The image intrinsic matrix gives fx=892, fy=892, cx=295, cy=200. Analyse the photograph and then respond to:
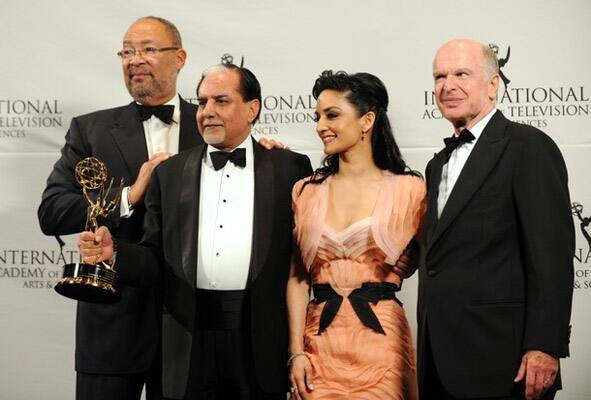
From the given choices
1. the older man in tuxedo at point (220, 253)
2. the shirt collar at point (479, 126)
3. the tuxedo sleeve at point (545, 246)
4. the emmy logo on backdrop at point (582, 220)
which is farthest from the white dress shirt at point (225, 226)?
the emmy logo on backdrop at point (582, 220)

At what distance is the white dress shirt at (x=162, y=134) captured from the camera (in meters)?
3.48

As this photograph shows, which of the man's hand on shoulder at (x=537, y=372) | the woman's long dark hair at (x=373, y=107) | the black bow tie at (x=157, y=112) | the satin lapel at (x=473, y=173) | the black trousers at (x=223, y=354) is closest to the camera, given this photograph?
the man's hand on shoulder at (x=537, y=372)

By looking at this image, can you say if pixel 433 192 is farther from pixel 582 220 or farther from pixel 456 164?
pixel 582 220

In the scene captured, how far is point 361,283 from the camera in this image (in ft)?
9.44

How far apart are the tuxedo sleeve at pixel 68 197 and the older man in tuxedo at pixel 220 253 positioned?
30 cm

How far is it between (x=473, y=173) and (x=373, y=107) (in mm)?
508

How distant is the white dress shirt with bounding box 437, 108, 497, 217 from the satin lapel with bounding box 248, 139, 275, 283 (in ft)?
1.93

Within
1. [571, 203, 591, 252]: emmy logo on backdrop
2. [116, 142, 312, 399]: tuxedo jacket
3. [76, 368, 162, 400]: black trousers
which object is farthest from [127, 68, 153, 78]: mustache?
[571, 203, 591, 252]: emmy logo on backdrop

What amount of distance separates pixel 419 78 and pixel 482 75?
1.44 metres

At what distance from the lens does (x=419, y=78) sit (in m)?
4.26

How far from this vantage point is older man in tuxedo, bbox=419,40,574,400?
2557 millimetres

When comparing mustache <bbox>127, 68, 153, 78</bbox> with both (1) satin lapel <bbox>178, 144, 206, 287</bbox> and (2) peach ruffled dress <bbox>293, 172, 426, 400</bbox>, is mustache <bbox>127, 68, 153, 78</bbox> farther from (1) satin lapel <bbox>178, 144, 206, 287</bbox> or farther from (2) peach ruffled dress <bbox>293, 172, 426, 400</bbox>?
(2) peach ruffled dress <bbox>293, 172, 426, 400</bbox>

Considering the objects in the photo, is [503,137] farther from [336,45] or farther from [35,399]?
[35,399]

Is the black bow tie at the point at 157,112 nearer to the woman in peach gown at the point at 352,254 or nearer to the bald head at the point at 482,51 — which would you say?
the woman in peach gown at the point at 352,254
